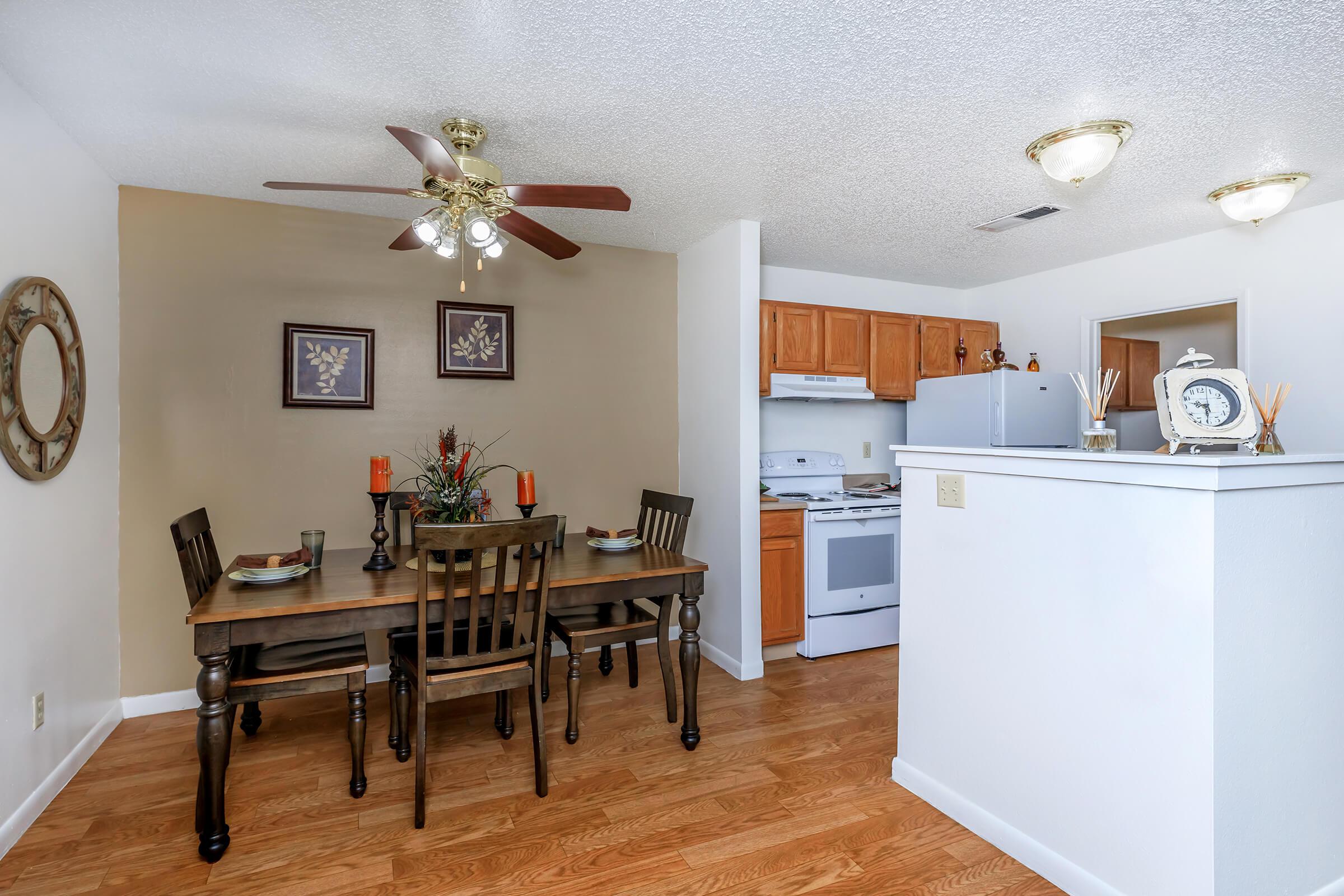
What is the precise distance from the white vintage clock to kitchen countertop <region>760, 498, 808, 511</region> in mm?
1996

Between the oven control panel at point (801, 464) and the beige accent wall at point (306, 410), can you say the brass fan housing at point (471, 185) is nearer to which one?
the beige accent wall at point (306, 410)

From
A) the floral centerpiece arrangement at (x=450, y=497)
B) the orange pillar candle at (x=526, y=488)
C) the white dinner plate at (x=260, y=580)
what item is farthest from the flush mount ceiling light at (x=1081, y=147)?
the white dinner plate at (x=260, y=580)

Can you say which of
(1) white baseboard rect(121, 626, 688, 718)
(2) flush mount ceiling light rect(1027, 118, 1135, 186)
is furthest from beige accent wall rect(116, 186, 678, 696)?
(2) flush mount ceiling light rect(1027, 118, 1135, 186)

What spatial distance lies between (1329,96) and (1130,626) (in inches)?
75.0

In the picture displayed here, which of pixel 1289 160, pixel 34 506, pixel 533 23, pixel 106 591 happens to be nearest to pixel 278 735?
pixel 106 591

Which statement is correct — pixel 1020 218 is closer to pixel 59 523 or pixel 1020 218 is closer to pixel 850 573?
pixel 850 573

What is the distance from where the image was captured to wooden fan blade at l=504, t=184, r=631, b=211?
214cm

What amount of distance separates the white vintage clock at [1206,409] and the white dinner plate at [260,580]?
2.84 metres

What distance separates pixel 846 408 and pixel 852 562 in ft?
4.23

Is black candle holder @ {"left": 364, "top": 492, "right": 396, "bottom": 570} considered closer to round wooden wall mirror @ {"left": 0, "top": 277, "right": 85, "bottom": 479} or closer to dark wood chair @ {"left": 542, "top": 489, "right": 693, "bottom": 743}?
dark wood chair @ {"left": 542, "top": 489, "right": 693, "bottom": 743}

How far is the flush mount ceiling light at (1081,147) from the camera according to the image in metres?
2.42

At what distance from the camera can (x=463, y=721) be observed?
2994 millimetres

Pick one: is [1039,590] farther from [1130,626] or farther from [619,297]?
[619,297]

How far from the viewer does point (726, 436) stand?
366 cm
